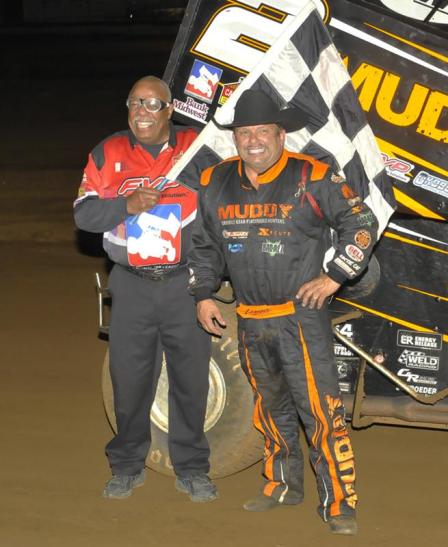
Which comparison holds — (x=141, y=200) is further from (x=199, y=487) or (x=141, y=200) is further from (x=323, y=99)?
(x=199, y=487)

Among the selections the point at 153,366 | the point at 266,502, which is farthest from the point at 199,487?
the point at 153,366

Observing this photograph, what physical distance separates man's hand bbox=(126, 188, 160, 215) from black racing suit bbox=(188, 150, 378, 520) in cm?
22

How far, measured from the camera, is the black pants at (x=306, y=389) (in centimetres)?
491

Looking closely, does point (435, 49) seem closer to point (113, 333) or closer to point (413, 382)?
point (413, 382)

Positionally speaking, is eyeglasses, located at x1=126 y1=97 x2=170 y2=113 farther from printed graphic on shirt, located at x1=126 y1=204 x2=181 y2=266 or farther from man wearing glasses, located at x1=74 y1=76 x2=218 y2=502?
printed graphic on shirt, located at x1=126 y1=204 x2=181 y2=266

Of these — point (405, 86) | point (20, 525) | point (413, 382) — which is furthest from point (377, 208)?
point (20, 525)

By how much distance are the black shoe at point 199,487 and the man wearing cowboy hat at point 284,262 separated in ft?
1.96

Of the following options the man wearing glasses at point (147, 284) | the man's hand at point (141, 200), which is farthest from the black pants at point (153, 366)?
the man's hand at point (141, 200)

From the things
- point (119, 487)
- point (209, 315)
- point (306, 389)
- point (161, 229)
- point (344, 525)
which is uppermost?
point (161, 229)

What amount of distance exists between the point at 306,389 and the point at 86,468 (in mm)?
1552

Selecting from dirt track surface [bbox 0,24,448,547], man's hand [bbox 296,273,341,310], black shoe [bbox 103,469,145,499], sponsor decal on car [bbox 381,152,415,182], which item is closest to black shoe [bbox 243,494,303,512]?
dirt track surface [bbox 0,24,448,547]

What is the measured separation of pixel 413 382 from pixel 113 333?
1417 millimetres

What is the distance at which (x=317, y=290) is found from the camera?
4793 mm

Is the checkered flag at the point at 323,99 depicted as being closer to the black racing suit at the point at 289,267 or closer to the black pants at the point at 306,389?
the black racing suit at the point at 289,267
